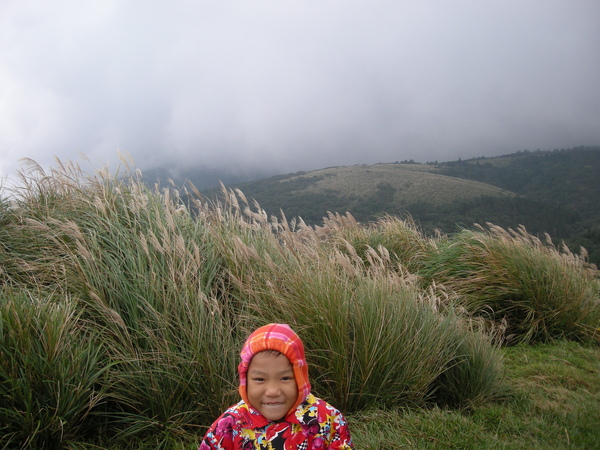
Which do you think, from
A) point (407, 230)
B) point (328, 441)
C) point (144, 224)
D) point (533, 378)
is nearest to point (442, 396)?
point (533, 378)

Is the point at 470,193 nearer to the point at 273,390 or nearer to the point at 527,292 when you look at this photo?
the point at 527,292

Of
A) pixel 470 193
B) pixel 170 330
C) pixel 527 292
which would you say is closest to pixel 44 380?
pixel 170 330

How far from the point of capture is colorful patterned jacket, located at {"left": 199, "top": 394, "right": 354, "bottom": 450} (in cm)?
189

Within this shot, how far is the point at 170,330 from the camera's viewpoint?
3182 mm

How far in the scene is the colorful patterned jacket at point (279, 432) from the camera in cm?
189

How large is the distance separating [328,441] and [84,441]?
1720mm

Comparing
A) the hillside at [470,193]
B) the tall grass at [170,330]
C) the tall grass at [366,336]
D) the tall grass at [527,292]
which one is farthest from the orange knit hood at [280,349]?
the hillside at [470,193]

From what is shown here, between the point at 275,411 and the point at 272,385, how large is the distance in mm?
124

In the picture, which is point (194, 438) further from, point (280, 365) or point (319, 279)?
point (319, 279)

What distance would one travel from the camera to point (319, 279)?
11.9 feet

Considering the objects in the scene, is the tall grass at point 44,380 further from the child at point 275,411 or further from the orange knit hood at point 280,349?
the orange knit hood at point 280,349

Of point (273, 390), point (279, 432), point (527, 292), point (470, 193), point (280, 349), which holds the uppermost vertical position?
point (280, 349)

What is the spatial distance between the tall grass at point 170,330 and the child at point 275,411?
3.32ft

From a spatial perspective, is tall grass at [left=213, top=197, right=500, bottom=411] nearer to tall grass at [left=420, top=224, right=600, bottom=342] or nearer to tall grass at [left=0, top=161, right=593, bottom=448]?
tall grass at [left=0, top=161, right=593, bottom=448]
